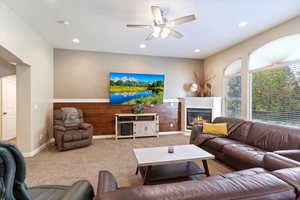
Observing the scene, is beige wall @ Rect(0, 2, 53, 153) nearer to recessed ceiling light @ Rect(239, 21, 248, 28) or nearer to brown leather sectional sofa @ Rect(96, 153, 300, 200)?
brown leather sectional sofa @ Rect(96, 153, 300, 200)

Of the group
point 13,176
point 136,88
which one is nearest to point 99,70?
point 136,88

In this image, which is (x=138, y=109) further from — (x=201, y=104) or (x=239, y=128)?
(x=239, y=128)

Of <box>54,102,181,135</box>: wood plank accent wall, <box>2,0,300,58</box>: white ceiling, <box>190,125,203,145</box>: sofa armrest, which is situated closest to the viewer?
<box>2,0,300,58</box>: white ceiling

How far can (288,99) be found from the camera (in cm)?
328

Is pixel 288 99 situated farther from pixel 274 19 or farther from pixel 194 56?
pixel 194 56

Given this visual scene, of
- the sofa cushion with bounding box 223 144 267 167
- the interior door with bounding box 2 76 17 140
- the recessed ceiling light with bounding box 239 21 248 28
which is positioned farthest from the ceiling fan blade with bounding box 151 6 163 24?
the interior door with bounding box 2 76 17 140

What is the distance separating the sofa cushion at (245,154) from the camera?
7.56 ft

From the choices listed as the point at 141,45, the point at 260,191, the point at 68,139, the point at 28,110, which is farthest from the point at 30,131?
the point at 260,191

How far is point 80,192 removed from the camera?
1.15 metres

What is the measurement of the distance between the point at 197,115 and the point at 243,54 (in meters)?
2.38

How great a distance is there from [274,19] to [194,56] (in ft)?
9.20

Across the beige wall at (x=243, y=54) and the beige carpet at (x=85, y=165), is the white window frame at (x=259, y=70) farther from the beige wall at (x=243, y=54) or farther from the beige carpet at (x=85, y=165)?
the beige carpet at (x=85, y=165)

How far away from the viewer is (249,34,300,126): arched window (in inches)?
125

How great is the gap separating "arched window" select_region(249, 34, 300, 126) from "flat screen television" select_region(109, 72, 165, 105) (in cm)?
285
